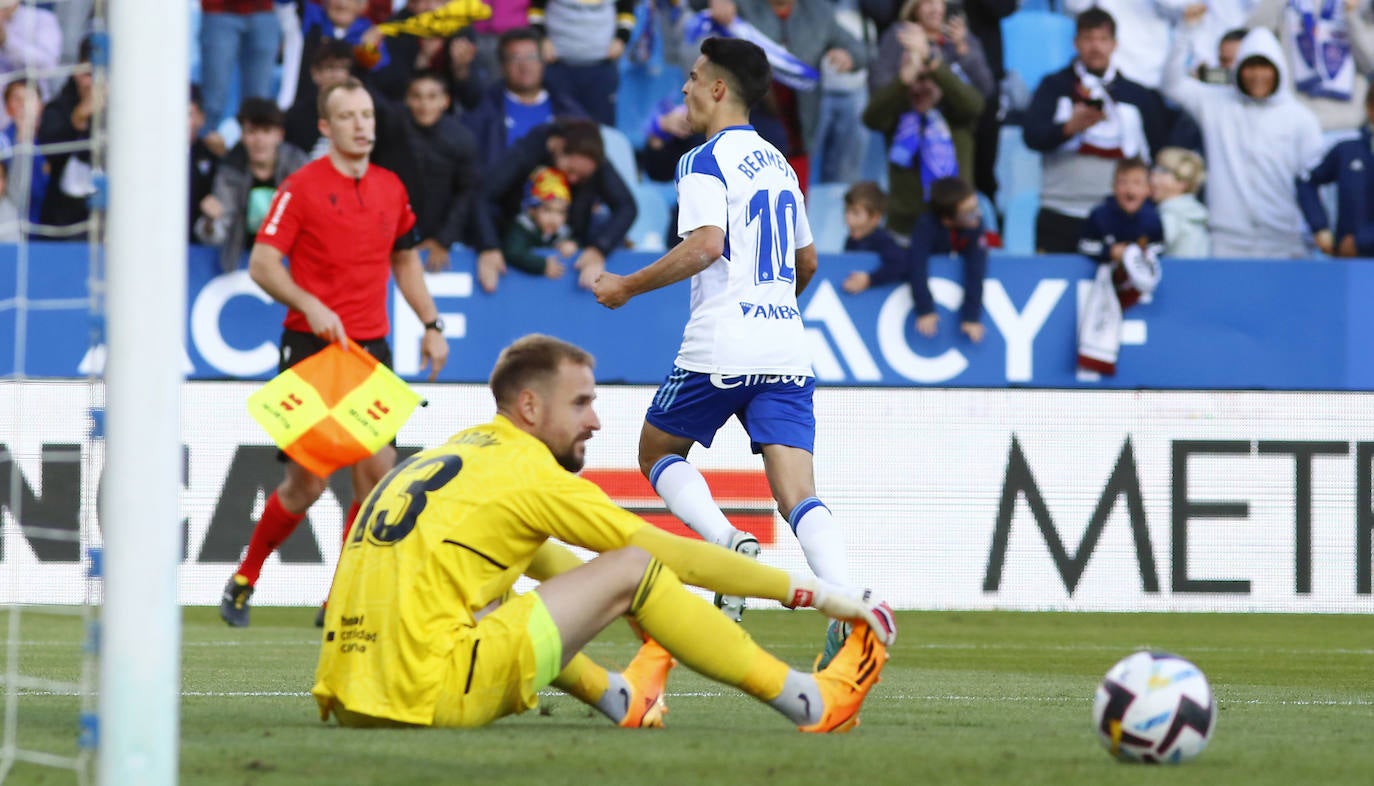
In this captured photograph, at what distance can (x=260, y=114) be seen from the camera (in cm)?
1206

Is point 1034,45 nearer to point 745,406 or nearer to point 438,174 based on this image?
point 438,174

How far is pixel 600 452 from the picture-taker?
37.6ft

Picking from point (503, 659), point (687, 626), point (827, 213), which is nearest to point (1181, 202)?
point (827, 213)

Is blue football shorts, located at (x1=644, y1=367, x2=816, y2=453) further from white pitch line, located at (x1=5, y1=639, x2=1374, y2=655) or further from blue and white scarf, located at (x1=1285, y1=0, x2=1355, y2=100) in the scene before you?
blue and white scarf, located at (x1=1285, y1=0, x2=1355, y2=100)

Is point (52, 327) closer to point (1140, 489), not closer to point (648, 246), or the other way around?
point (648, 246)

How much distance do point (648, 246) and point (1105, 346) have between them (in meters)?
3.13

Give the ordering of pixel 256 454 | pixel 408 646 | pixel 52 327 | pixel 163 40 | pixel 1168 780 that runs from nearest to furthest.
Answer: pixel 163 40 → pixel 1168 780 → pixel 408 646 → pixel 256 454 → pixel 52 327

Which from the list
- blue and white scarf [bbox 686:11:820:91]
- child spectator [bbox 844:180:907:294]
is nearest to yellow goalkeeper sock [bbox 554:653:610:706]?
child spectator [bbox 844:180:907:294]

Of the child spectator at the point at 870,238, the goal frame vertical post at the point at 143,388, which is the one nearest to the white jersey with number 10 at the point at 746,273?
the goal frame vertical post at the point at 143,388

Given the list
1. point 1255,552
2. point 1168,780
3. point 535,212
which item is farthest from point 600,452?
point 1168,780

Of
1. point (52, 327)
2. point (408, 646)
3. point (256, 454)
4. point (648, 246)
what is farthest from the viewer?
point (648, 246)

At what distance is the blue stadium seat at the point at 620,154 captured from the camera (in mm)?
12969

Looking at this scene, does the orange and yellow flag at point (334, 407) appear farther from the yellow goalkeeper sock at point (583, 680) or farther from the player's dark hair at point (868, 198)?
the player's dark hair at point (868, 198)

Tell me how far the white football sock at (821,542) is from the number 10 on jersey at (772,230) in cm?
82
